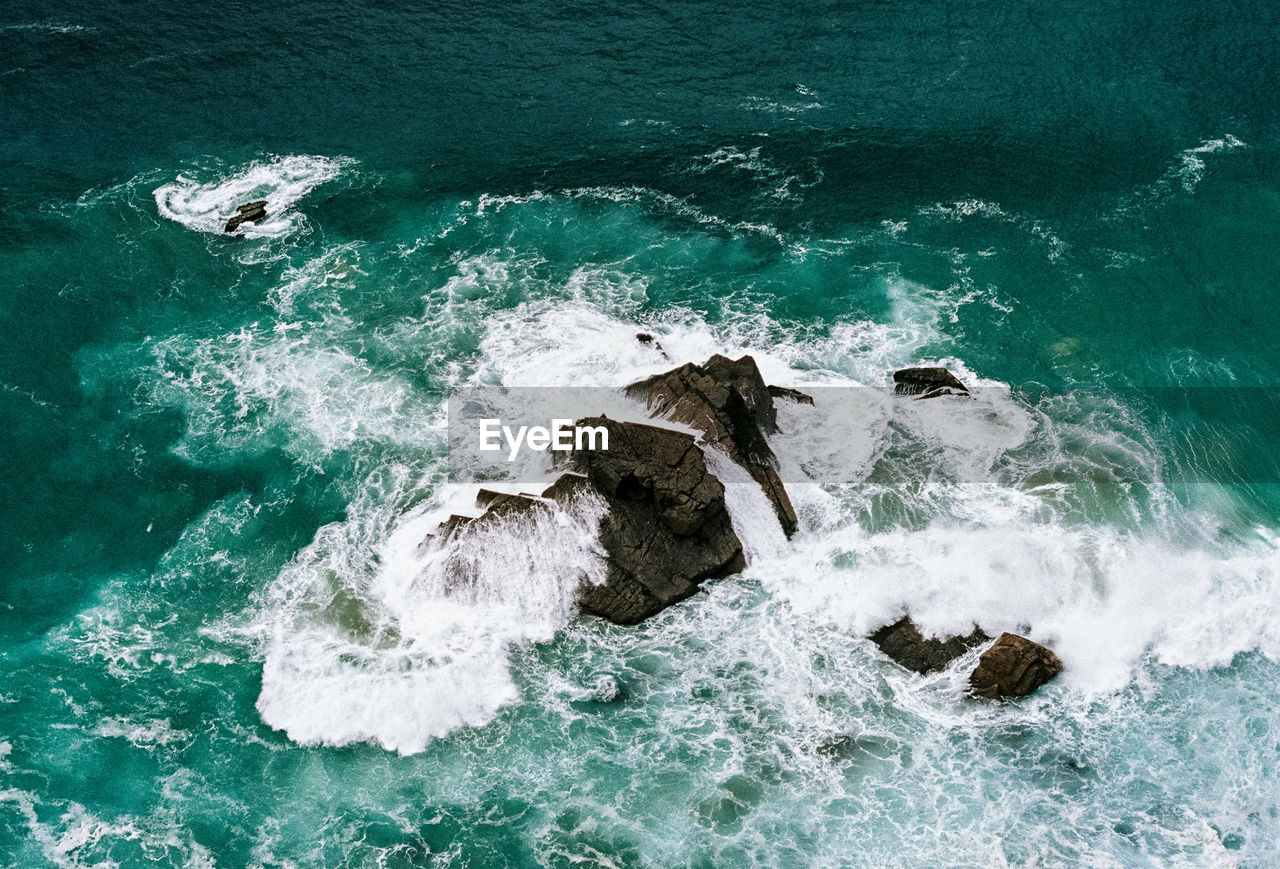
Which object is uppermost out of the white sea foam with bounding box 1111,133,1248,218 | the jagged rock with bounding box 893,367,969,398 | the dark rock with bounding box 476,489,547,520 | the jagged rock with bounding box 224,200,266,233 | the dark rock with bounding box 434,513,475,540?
the white sea foam with bounding box 1111,133,1248,218

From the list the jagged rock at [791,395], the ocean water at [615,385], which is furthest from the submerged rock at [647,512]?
the jagged rock at [791,395]

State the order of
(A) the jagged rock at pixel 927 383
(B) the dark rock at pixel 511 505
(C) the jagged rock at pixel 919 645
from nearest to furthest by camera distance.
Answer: (C) the jagged rock at pixel 919 645
(B) the dark rock at pixel 511 505
(A) the jagged rock at pixel 927 383

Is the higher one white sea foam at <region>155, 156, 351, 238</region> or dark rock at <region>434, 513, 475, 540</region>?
white sea foam at <region>155, 156, 351, 238</region>

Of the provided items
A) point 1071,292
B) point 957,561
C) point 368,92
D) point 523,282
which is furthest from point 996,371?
point 368,92

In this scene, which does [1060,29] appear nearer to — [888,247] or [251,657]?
[888,247]

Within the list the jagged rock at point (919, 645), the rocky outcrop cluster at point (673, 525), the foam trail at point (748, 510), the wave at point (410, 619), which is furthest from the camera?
the foam trail at point (748, 510)

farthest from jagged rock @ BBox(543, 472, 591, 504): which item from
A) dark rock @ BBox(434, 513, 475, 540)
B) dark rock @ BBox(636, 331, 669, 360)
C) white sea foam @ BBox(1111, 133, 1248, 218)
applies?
white sea foam @ BBox(1111, 133, 1248, 218)

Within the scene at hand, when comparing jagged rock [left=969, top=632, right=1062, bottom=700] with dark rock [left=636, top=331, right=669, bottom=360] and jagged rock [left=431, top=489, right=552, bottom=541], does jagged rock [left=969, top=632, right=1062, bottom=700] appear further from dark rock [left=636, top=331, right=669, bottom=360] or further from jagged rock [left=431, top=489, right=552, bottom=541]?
dark rock [left=636, top=331, right=669, bottom=360]

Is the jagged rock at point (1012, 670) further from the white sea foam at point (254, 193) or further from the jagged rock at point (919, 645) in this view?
the white sea foam at point (254, 193)
